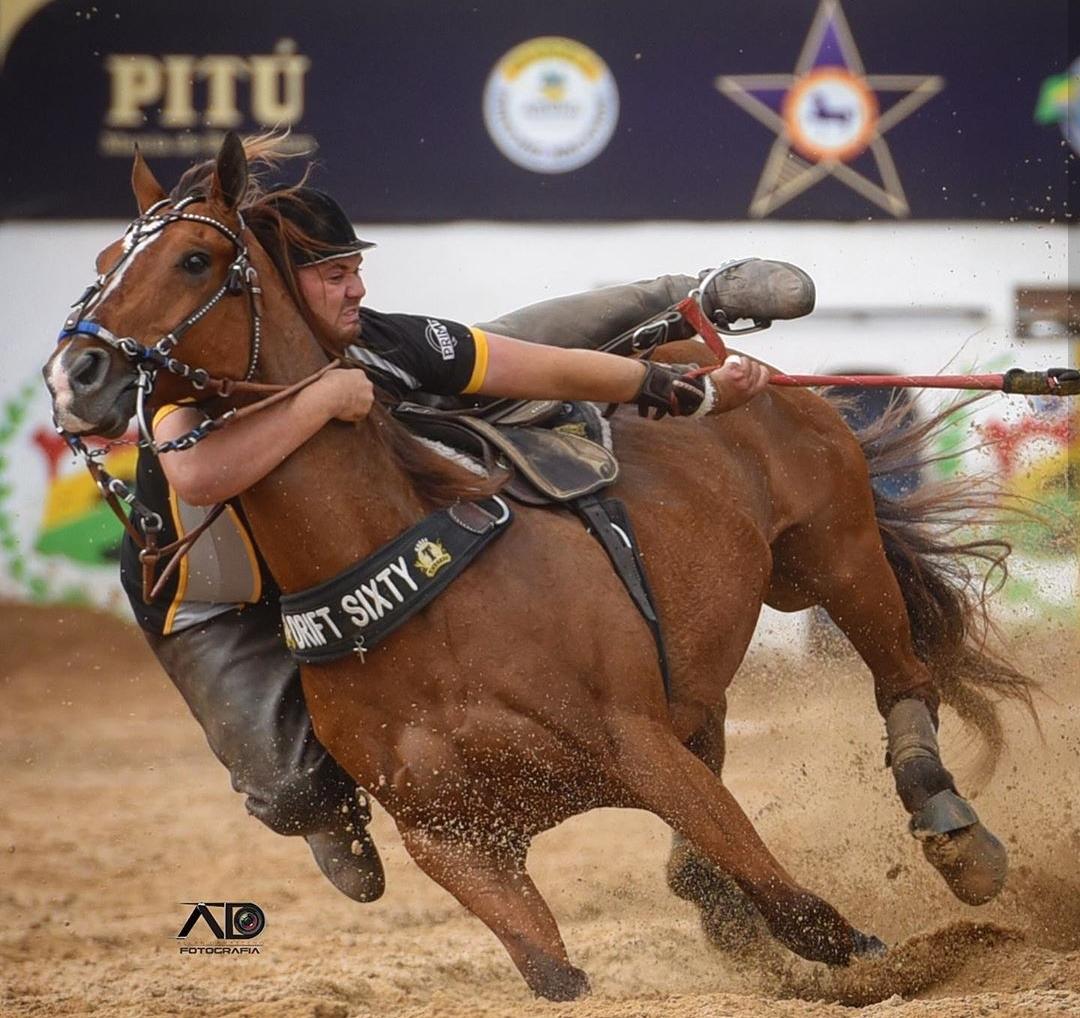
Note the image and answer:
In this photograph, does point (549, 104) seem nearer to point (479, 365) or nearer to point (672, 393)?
point (672, 393)

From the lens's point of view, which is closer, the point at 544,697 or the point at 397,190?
the point at 544,697

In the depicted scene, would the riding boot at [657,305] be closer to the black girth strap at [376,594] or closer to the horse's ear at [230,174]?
the black girth strap at [376,594]

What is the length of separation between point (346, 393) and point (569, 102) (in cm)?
595

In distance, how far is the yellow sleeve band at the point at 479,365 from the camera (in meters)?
3.69

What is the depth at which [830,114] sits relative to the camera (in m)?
8.84

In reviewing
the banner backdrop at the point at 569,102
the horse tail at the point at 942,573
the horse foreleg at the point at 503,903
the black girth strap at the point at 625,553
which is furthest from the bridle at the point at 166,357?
the banner backdrop at the point at 569,102

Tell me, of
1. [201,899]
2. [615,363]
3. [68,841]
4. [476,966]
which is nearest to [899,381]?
[615,363]

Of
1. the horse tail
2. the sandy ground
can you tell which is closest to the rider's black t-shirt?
the sandy ground

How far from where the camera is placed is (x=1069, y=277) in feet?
28.3

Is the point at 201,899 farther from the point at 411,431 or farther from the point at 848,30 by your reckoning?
the point at 848,30

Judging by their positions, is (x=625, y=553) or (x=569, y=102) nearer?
(x=625, y=553)

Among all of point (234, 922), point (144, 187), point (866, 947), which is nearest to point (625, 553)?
point (866, 947)

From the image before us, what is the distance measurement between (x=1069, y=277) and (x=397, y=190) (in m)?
3.39

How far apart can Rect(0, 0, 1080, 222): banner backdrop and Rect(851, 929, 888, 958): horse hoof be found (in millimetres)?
5421
